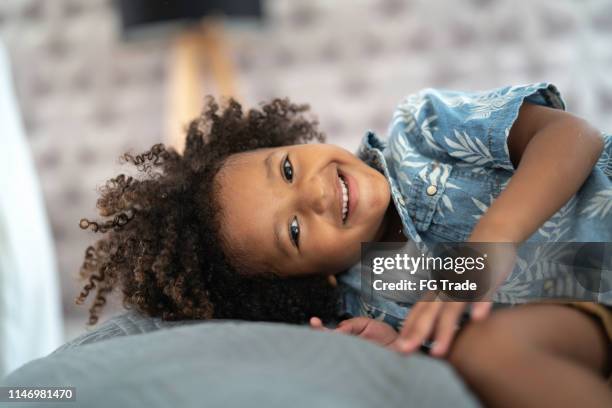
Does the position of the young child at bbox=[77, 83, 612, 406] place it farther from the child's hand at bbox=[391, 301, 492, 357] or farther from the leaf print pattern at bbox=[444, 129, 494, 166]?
the child's hand at bbox=[391, 301, 492, 357]

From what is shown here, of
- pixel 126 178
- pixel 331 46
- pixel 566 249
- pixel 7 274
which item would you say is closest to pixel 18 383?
pixel 126 178

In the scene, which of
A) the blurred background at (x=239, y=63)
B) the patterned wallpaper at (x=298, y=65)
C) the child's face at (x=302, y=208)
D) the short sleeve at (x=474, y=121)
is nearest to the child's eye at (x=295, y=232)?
the child's face at (x=302, y=208)

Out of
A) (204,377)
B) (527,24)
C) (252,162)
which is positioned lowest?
(204,377)

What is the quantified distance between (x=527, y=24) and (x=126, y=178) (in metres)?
1.43

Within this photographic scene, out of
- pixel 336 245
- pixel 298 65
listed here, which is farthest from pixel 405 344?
pixel 298 65

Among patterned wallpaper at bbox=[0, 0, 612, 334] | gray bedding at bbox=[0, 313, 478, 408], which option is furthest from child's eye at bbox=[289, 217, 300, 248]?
patterned wallpaper at bbox=[0, 0, 612, 334]

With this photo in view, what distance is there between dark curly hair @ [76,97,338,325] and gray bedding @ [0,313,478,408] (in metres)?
0.33

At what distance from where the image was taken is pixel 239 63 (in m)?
2.13

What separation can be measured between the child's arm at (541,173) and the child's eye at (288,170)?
321 mm

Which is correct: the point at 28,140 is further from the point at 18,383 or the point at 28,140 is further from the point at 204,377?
the point at 204,377

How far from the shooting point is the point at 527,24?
6.47ft

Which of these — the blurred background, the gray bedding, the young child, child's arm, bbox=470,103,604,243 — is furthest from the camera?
the blurred background

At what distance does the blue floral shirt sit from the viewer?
→ 833 mm

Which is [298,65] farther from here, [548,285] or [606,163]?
[548,285]
